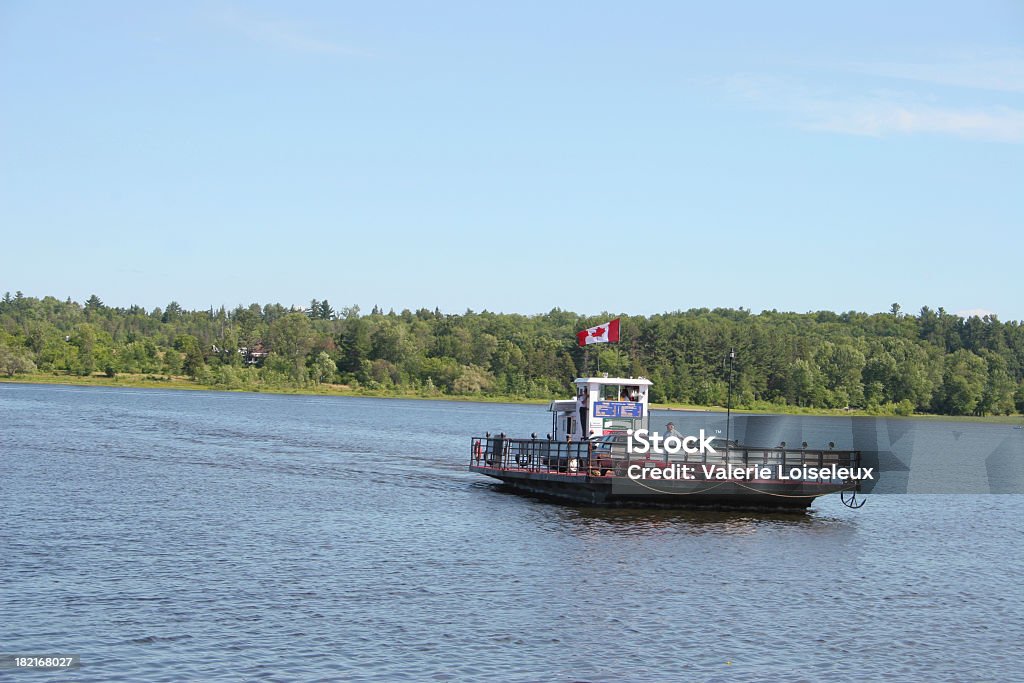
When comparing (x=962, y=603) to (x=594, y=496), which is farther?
(x=594, y=496)

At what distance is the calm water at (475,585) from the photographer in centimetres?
2056

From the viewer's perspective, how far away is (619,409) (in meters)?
44.0

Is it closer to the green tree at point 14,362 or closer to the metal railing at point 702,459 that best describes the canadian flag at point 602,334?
the metal railing at point 702,459

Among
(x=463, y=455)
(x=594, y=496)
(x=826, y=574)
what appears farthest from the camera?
(x=463, y=455)

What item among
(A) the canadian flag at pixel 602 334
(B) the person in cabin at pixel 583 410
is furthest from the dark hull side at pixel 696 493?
(A) the canadian flag at pixel 602 334

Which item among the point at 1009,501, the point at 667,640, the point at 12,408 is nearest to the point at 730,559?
the point at 667,640

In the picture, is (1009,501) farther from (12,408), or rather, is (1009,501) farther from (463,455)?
(12,408)

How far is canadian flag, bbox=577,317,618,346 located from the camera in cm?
4541

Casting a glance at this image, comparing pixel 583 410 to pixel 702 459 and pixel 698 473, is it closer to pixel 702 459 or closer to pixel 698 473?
pixel 702 459

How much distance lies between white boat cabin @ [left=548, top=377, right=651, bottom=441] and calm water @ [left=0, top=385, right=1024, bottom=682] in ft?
14.1

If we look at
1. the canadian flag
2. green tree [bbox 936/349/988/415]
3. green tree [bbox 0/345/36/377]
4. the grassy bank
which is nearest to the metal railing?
the canadian flag

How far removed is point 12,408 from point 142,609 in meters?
92.5

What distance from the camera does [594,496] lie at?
4100 cm

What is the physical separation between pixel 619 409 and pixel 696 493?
6.13 meters
